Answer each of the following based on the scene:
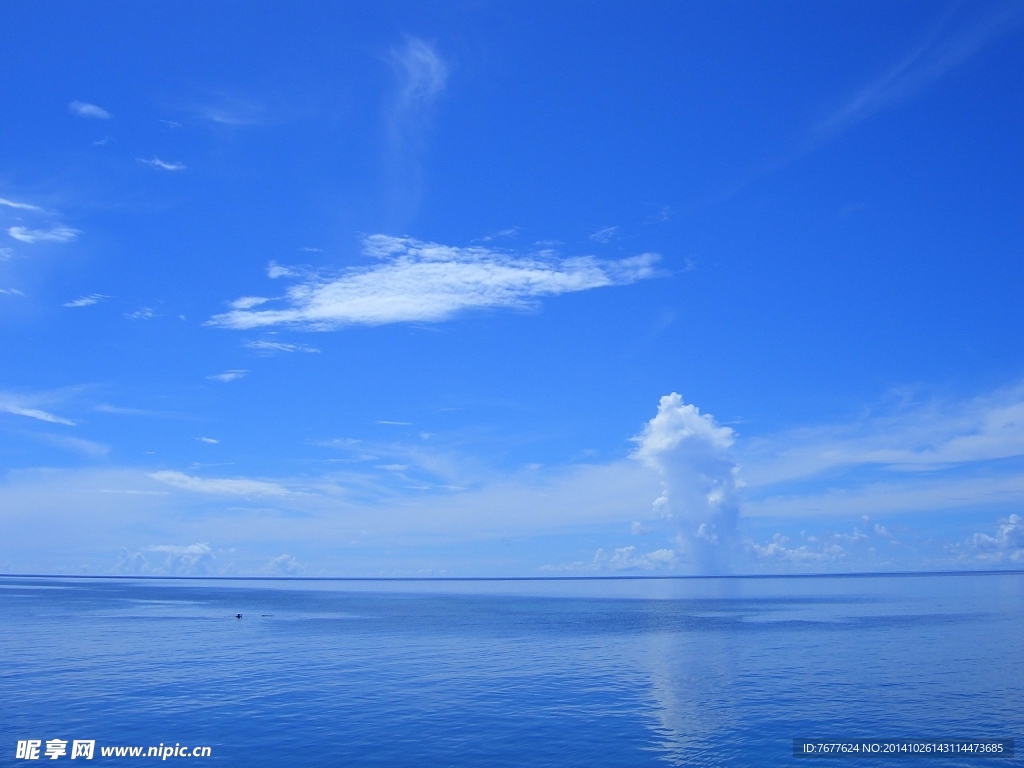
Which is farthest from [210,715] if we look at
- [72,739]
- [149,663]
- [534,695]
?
[149,663]

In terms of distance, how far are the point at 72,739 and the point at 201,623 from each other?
88.4 meters

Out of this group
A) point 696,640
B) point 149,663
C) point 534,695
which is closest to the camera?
point 534,695

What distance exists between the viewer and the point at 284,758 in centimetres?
3844

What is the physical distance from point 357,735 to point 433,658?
32095 millimetres

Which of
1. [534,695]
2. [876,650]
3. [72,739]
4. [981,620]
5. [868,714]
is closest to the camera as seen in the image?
[72,739]

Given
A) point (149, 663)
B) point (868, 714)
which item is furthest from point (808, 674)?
point (149, 663)

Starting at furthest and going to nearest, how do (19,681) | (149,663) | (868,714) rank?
1. (149,663)
2. (19,681)
3. (868,714)

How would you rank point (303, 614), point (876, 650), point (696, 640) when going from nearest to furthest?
point (876, 650), point (696, 640), point (303, 614)

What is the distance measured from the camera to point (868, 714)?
153 feet

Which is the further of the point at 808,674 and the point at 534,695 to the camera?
the point at 808,674

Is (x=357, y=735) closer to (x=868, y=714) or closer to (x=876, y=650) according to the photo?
(x=868, y=714)

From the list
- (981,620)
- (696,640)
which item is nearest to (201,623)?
(696,640)

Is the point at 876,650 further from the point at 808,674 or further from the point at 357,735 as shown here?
the point at 357,735

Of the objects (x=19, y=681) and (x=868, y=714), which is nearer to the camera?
(x=868, y=714)
